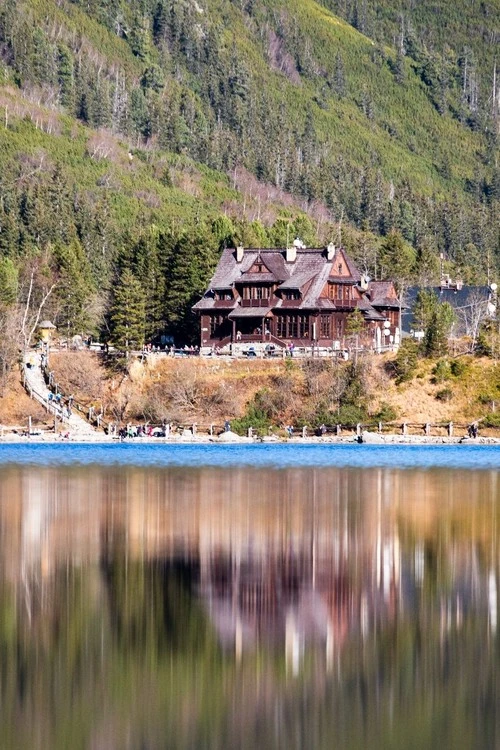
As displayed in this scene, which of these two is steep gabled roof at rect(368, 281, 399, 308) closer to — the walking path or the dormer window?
the dormer window

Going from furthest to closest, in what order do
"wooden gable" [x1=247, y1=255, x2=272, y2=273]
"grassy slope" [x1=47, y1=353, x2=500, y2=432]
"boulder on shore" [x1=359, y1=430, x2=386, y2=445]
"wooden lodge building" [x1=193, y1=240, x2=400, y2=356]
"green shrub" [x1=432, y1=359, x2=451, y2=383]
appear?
"wooden gable" [x1=247, y1=255, x2=272, y2=273] < "wooden lodge building" [x1=193, y1=240, x2=400, y2=356] < "green shrub" [x1=432, y1=359, x2=451, y2=383] < "grassy slope" [x1=47, y1=353, x2=500, y2=432] < "boulder on shore" [x1=359, y1=430, x2=386, y2=445]

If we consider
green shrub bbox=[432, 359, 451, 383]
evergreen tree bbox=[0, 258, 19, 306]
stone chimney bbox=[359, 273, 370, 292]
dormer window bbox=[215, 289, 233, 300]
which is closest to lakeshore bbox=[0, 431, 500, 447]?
green shrub bbox=[432, 359, 451, 383]

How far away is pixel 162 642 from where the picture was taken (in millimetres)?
30672

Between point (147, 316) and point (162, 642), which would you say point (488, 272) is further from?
point (162, 642)

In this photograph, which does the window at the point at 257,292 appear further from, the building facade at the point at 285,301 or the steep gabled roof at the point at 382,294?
the steep gabled roof at the point at 382,294

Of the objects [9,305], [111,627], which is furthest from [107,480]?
[9,305]

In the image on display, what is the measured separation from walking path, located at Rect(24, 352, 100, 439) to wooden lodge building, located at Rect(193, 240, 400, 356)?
1221 centimetres

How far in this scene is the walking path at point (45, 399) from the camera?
322 ft

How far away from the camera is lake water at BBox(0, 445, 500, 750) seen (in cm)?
2559

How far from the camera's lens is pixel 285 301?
366ft

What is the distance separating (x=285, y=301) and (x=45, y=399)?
18712 millimetres

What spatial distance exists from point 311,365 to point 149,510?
51.3 meters

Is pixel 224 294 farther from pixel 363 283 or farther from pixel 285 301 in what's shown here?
pixel 363 283

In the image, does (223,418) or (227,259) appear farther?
(227,259)
